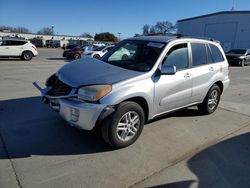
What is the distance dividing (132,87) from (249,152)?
2.23 meters

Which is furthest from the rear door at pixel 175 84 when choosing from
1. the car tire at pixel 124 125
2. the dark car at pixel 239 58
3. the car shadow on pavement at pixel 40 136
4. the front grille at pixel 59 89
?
the dark car at pixel 239 58

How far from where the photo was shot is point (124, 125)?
148 inches

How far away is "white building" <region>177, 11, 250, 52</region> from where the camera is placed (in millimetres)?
30891

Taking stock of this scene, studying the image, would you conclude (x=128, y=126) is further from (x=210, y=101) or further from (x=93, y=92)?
(x=210, y=101)

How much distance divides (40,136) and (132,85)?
5.94 ft

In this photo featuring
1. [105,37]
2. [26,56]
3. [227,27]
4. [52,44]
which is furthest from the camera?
[105,37]

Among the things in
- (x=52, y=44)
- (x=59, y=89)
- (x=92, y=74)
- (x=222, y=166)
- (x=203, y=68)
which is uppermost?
(x=52, y=44)

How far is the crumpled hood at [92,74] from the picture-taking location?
3.64 meters

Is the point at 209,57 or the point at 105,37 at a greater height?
the point at 105,37

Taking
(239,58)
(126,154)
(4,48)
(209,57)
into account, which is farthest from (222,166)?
(239,58)

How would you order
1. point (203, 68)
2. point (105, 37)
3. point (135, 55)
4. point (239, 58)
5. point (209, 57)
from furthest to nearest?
point (105, 37) < point (239, 58) < point (209, 57) < point (203, 68) < point (135, 55)

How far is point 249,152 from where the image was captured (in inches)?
155

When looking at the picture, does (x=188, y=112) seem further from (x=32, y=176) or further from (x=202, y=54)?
(x=32, y=176)

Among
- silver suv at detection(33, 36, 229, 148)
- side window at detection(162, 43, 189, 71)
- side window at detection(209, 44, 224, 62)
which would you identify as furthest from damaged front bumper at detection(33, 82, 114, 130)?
side window at detection(209, 44, 224, 62)
